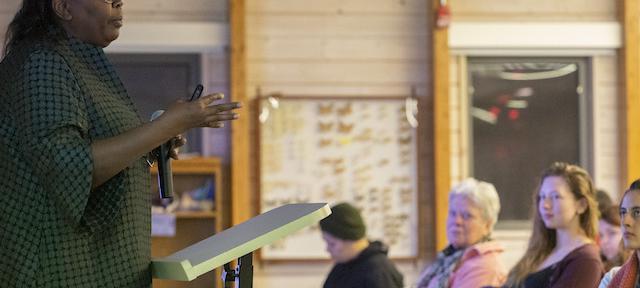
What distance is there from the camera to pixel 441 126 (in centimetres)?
635

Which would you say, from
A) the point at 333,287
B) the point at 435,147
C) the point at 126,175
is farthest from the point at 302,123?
the point at 126,175

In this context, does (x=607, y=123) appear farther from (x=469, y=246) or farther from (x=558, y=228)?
(x=558, y=228)

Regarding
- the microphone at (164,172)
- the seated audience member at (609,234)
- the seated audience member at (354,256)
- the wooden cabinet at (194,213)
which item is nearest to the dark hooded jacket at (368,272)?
the seated audience member at (354,256)

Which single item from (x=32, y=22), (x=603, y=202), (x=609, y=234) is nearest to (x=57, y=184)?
(x=32, y=22)

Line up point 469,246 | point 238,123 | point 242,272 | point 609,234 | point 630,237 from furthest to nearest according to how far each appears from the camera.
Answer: point 238,123 < point 609,234 < point 469,246 < point 630,237 < point 242,272

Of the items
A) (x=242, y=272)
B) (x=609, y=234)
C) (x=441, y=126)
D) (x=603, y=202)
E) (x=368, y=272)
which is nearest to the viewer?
(x=242, y=272)

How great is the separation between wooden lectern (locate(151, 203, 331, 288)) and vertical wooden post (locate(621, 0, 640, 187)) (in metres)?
5.02

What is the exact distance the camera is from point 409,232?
21.1ft

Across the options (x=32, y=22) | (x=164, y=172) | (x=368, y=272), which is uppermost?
(x=32, y=22)

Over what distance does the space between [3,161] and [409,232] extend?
4.91m

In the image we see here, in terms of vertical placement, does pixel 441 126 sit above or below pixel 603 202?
above

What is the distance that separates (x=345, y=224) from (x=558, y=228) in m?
0.96

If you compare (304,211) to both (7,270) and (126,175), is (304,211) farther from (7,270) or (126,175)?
(7,270)

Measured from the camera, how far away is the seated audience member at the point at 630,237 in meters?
2.78
